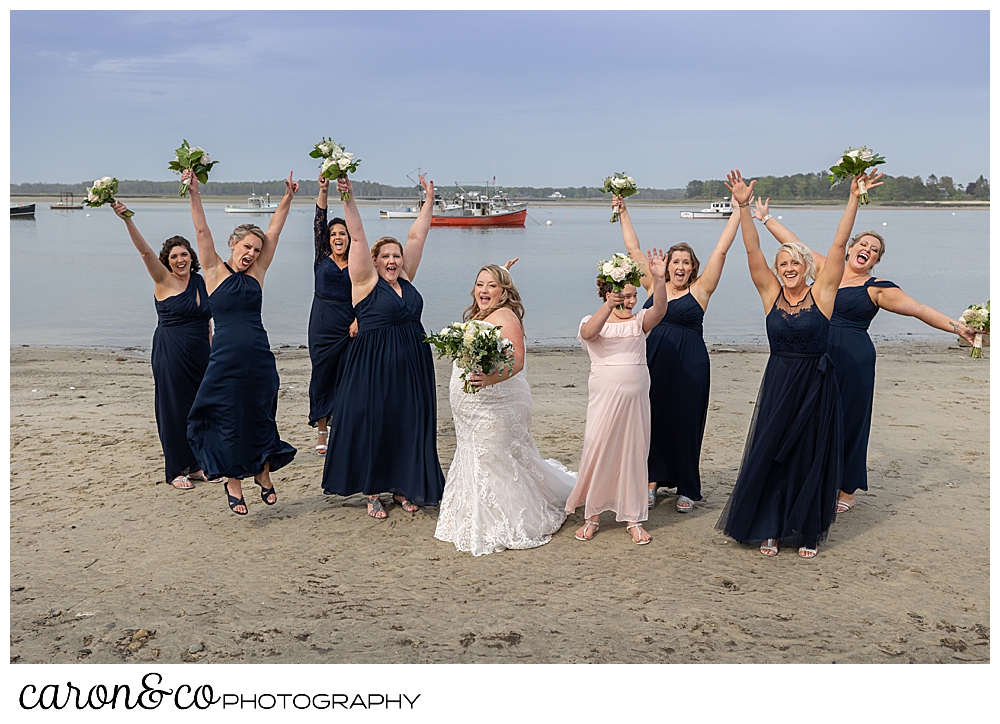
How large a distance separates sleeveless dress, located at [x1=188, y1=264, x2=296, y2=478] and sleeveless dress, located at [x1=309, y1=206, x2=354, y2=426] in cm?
164

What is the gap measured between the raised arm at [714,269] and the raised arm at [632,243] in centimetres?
53

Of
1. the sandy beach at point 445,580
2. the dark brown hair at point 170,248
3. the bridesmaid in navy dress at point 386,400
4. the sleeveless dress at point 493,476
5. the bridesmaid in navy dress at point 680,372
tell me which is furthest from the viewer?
the dark brown hair at point 170,248

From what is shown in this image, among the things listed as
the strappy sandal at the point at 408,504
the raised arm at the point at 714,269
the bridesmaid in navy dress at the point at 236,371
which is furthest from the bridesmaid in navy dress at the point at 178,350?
the raised arm at the point at 714,269

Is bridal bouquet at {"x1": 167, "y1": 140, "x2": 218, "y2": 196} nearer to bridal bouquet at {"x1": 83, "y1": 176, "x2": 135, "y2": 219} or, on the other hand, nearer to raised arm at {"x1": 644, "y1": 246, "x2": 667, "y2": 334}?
bridal bouquet at {"x1": 83, "y1": 176, "x2": 135, "y2": 219}

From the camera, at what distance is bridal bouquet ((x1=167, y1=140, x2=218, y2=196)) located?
262 inches

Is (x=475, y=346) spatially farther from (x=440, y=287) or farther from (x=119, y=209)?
(x=440, y=287)

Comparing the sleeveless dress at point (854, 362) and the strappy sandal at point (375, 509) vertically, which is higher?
the sleeveless dress at point (854, 362)

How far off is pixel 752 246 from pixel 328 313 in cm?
438

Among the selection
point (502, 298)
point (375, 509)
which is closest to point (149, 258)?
point (375, 509)

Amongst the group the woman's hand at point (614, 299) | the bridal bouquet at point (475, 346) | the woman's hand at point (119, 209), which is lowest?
the bridal bouquet at point (475, 346)

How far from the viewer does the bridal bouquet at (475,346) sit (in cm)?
591

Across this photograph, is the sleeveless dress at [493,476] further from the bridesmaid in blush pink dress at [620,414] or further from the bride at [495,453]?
the bridesmaid in blush pink dress at [620,414]

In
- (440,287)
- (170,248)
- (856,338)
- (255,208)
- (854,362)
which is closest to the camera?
(854,362)

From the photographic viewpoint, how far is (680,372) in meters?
7.20
